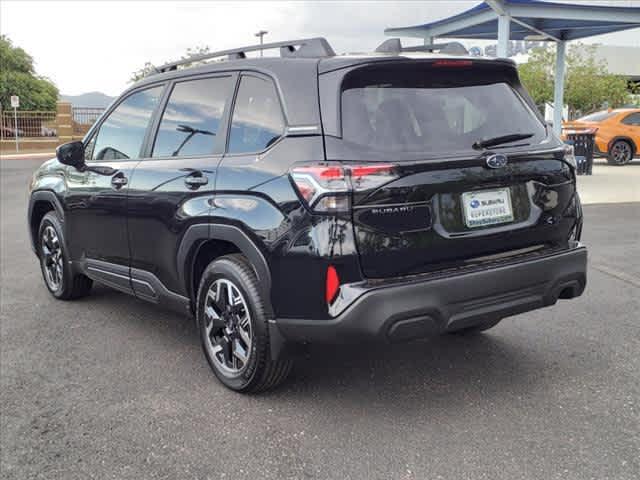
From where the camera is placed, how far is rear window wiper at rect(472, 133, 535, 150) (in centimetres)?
342

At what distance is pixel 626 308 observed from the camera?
5281mm

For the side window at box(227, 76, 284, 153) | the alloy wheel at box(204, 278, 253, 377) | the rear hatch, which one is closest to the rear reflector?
the rear hatch

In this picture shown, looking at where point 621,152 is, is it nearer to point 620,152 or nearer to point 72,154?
point 620,152

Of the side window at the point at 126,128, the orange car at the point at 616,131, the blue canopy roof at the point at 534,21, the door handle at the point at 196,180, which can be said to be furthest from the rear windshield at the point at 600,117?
the door handle at the point at 196,180

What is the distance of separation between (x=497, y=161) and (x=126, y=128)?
8.92ft

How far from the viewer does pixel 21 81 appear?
52.0 meters

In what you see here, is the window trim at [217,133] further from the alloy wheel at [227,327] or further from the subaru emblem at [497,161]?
the subaru emblem at [497,161]

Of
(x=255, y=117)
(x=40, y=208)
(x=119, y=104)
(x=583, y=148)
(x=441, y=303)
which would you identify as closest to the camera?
(x=441, y=303)

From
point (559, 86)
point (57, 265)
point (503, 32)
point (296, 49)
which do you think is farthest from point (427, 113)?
point (559, 86)

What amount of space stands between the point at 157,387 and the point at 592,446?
231 centimetres

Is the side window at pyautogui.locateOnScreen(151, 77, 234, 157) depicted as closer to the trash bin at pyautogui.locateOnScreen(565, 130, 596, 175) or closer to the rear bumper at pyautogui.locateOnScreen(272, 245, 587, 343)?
the rear bumper at pyautogui.locateOnScreen(272, 245, 587, 343)

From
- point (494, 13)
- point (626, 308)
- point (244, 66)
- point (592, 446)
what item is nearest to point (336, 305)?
point (592, 446)

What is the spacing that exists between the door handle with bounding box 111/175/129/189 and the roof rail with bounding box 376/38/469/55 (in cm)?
196

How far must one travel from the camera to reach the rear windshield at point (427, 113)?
3203mm
